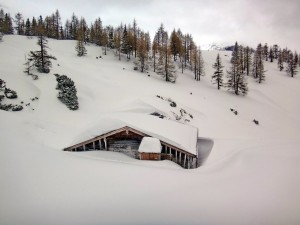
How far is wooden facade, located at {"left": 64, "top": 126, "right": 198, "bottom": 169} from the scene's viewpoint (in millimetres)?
21031

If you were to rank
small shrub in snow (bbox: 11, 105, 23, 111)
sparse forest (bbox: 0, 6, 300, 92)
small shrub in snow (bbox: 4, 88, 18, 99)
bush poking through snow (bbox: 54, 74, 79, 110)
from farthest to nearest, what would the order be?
sparse forest (bbox: 0, 6, 300, 92) → bush poking through snow (bbox: 54, 74, 79, 110) → small shrub in snow (bbox: 4, 88, 18, 99) → small shrub in snow (bbox: 11, 105, 23, 111)

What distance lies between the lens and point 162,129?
23406mm

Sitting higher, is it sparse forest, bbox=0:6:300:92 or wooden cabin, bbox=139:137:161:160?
sparse forest, bbox=0:6:300:92

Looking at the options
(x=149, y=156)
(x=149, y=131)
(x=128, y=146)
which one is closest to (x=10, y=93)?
(x=128, y=146)

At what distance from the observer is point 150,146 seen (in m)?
20.2

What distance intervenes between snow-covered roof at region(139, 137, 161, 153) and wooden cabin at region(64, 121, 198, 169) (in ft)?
2.16

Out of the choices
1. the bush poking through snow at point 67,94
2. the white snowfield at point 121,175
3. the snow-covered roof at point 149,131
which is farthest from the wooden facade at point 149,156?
the bush poking through snow at point 67,94

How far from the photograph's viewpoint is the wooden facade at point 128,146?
828 inches

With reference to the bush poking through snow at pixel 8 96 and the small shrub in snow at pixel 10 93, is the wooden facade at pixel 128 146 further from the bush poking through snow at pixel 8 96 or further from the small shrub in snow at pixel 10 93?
the small shrub in snow at pixel 10 93

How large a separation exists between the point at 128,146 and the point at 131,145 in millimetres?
260

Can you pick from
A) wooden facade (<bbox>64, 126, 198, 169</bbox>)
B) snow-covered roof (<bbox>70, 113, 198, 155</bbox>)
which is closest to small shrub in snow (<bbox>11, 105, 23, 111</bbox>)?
snow-covered roof (<bbox>70, 113, 198, 155</bbox>)

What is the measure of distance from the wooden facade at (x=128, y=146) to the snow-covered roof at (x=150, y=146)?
716mm

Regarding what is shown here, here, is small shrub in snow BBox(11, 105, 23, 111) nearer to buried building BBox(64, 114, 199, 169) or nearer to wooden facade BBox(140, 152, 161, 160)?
buried building BBox(64, 114, 199, 169)

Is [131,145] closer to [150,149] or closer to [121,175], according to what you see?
[150,149]
